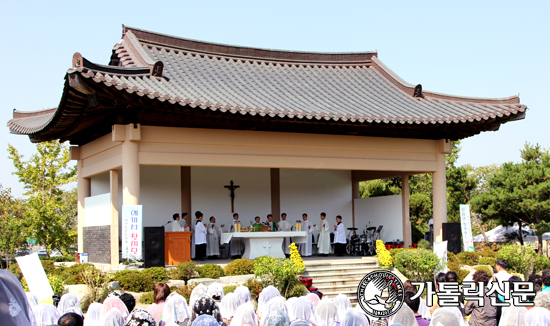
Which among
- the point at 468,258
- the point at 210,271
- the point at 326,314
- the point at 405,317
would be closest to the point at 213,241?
the point at 210,271

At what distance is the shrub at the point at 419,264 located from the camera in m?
12.5

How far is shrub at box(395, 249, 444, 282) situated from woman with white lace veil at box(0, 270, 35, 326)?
439 inches

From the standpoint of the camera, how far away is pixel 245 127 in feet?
45.5

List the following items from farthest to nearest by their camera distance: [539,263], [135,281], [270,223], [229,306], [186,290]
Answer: [270,223] → [539,263] → [135,281] → [186,290] → [229,306]

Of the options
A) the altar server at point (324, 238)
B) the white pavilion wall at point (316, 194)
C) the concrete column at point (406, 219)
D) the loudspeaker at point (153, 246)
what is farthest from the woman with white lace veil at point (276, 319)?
the white pavilion wall at point (316, 194)

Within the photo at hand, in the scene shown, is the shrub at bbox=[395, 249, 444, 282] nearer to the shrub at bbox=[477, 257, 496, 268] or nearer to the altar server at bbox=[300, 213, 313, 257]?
the shrub at bbox=[477, 257, 496, 268]

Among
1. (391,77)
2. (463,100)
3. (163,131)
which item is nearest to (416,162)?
(463,100)

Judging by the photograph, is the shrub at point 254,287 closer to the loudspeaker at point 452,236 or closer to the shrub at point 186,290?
the shrub at point 186,290

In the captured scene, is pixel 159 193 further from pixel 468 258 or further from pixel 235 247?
pixel 468 258

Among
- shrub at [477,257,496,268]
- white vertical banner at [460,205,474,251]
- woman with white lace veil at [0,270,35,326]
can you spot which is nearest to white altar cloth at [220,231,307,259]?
white vertical banner at [460,205,474,251]

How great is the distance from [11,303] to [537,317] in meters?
4.54

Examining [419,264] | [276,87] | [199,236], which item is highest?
[276,87]

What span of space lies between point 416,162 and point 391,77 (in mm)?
3656

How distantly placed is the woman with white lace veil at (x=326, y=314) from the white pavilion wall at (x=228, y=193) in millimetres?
11702
